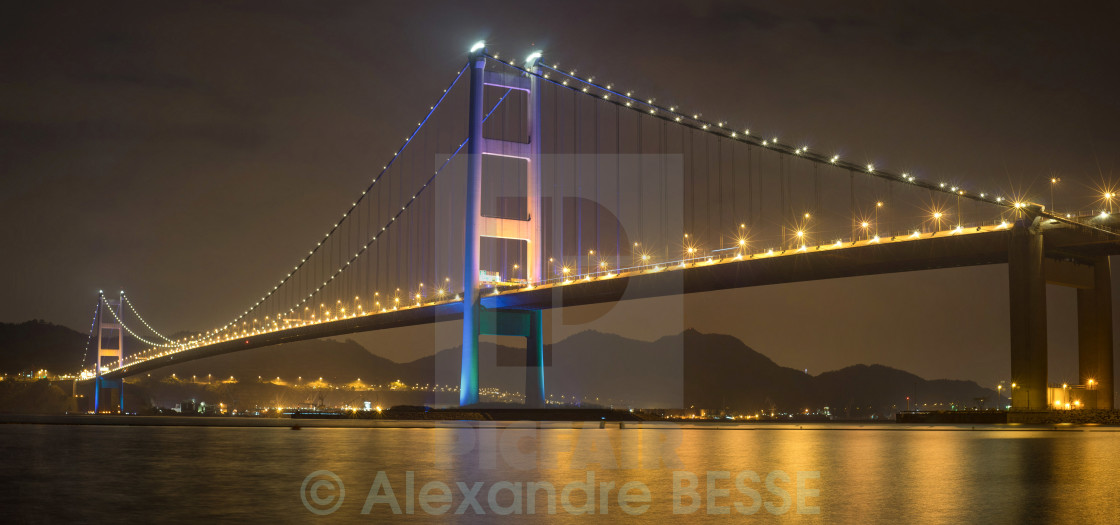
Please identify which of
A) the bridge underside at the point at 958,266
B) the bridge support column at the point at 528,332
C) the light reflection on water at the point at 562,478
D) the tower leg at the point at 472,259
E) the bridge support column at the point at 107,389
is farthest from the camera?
the bridge support column at the point at 107,389

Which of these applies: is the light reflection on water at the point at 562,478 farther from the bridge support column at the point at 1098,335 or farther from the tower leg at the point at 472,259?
the tower leg at the point at 472,259

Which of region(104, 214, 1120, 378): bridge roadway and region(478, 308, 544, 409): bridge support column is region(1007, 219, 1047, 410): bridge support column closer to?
region(104, 214, 1120, 378): bridge roadway

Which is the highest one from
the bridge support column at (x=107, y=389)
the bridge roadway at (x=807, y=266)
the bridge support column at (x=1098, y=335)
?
the bridge roadway at (x=807, y=266)

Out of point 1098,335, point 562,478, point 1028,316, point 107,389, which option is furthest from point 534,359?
point 107,389

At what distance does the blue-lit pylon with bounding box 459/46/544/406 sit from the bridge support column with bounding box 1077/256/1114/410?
854 inches

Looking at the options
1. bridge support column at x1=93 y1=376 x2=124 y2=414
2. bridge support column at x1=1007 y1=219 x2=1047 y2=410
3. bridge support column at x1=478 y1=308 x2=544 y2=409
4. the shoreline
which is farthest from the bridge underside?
bridge support column at x1=93 y1=376 x2=124 y2=414

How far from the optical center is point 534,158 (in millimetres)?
47062

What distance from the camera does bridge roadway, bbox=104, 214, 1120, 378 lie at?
121ft

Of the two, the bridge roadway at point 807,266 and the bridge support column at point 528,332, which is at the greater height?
the bridge roadway at point 807,266

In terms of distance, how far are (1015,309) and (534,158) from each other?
21.1m

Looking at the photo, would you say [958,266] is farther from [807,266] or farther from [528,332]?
[528,332]

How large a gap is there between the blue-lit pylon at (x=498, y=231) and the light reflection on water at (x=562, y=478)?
87.0 feet

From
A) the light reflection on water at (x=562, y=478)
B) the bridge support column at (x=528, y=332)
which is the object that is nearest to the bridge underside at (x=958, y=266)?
the bridge support column at (x=528, y=332)

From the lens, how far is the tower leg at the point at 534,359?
46.4 metres
